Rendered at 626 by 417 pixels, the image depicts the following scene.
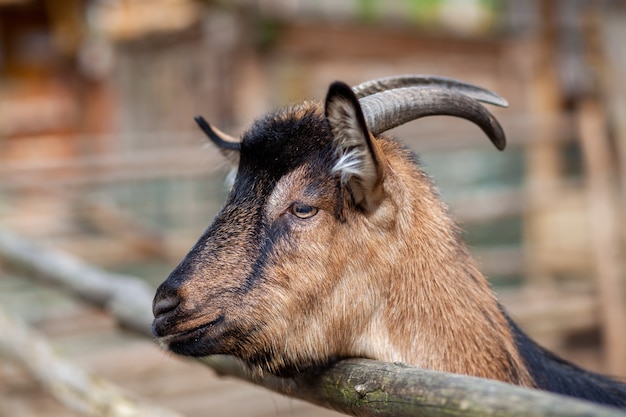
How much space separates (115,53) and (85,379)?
9990 millimetres

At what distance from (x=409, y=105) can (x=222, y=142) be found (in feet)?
2.45

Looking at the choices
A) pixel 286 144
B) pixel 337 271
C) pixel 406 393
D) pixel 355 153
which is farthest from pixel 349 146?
pixel 406 393

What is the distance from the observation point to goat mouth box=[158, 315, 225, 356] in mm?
2211

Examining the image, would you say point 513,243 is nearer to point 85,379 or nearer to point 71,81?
point 85,379

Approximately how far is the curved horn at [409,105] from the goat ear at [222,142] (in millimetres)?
602

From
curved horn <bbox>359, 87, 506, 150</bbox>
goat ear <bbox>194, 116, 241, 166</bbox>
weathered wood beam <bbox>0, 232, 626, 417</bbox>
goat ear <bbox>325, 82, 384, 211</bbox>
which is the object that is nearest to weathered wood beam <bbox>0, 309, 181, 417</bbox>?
weathered wood beam <bbox>0, 232, 626, 417</bbox>

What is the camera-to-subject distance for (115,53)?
12.8m

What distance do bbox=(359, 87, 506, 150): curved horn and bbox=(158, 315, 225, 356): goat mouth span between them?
682 millimetres

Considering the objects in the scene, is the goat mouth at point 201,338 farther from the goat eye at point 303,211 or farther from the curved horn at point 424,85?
the curved horn at point 424,85

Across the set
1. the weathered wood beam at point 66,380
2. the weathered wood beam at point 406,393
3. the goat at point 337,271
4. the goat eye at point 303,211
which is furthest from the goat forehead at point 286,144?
the weathered wood beam at point 66,380

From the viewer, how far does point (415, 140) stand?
791cm

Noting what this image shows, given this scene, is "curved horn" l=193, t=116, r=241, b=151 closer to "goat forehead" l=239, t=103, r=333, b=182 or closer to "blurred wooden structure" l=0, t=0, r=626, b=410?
"goat forehead" l=239, t=103, r=333, b=182

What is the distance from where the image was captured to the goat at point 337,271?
224 cm

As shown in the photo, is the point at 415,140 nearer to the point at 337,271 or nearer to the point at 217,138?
the point at 217,138
